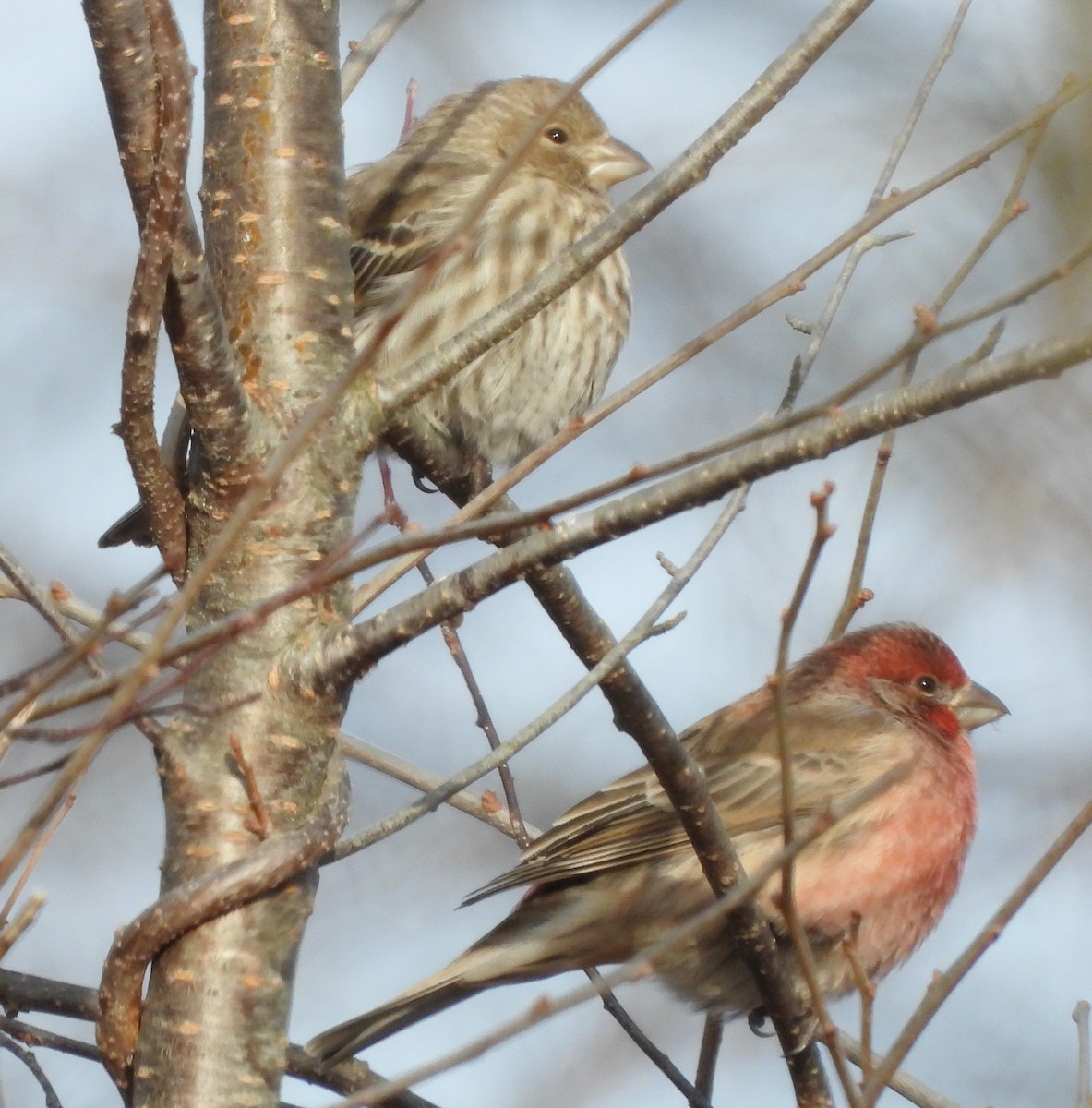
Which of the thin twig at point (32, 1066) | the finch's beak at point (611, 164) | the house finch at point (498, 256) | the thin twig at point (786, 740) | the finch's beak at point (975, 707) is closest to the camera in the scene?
the thin twig at point (786, 740)

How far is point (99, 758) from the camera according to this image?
1002 cm

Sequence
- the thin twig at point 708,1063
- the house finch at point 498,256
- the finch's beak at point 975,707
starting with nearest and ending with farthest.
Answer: the thin twig at point 708,1063, the house finch at point 498,256, the finch's beak at point 975,707

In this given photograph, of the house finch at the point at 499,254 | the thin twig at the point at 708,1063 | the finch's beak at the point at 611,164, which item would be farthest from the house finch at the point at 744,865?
the finch's beak at the point at 611,164

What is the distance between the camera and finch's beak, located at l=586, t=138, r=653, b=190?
266 inches

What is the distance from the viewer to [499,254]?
605cm

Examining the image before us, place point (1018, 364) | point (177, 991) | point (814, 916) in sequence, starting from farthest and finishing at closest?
1. point (814, 916)
2. point (177, 991)
3. point (1018, 364)

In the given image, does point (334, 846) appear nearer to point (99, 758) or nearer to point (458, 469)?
point (458, 469)

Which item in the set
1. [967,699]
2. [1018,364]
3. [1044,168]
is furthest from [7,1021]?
[1044,168]

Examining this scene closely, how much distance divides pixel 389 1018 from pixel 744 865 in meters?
1.31

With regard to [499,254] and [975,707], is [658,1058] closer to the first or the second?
[975,707]

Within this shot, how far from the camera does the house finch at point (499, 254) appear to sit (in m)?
5.82

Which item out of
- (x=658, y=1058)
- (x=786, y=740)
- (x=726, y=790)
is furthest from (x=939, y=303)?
(x=726, y=790)

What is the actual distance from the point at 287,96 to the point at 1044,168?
427cm

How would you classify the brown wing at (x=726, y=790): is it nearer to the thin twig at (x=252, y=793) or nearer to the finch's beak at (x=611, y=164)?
the thin twig at (x=252, y=793)
